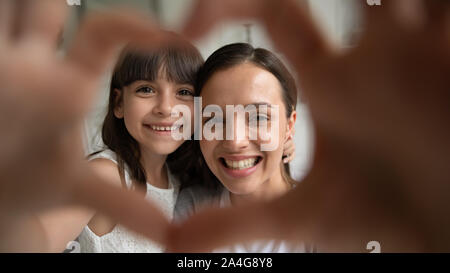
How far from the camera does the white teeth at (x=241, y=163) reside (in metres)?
0.53

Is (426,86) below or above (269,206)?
above

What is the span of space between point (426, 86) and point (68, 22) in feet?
1.64

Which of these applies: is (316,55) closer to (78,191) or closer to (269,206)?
(269,206)

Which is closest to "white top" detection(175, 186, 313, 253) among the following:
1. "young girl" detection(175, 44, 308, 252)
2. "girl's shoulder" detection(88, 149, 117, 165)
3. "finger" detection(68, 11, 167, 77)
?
"young girl" detection(175, 44, 308, 252)

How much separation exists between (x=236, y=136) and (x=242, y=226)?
14 cm

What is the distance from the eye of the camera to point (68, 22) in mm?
535

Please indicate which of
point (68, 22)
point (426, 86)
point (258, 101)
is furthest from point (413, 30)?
point (68, 22)

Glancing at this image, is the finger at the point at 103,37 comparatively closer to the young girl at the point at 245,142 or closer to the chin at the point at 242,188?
the young girl at the point at 245,142

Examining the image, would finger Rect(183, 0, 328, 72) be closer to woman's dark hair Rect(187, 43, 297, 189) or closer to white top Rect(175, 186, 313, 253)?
woman's dark hair Rect(187, 43, 297, 189)

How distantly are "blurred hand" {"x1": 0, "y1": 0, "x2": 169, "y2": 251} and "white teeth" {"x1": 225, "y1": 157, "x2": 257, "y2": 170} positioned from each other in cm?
12

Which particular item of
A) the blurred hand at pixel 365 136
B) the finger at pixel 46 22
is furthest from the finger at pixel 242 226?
the finger at pixel 46 22

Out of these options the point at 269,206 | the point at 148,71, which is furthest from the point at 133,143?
the point at 269,206

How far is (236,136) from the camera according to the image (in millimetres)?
521
